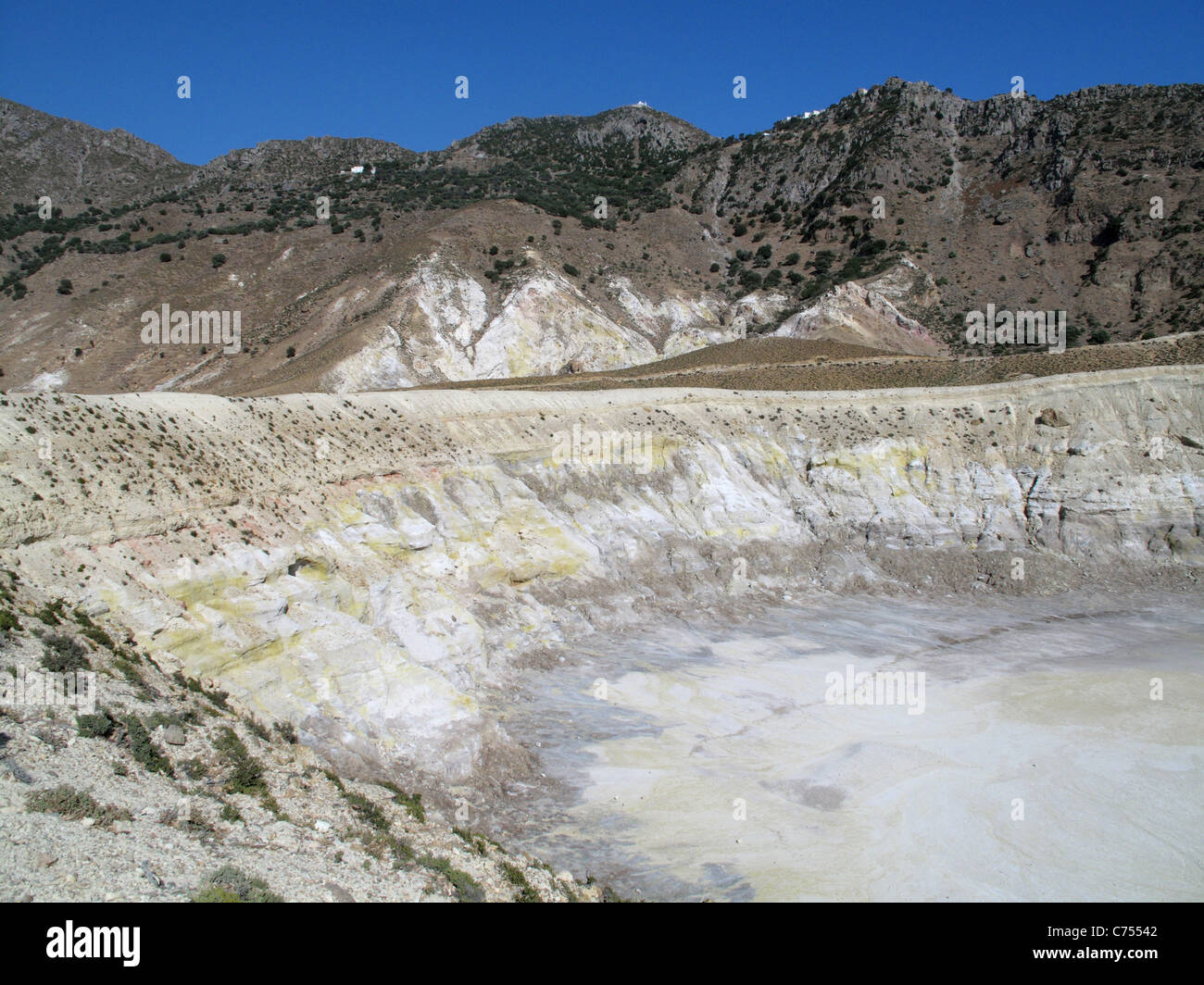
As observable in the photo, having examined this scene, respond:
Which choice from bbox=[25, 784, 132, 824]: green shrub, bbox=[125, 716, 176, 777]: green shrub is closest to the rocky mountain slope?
bbox=[125, 716, 176, 777]: green shrub

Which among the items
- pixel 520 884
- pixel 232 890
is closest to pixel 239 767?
pixel 232 890

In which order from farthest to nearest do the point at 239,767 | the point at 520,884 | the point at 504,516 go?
the point at 504,516 → the point at 239,767 → the point at 520,884

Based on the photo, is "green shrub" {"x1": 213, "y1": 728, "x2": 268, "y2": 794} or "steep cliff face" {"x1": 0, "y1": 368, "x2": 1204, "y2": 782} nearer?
"green shrub" {"x1": 213, "y1": 728, "x2": 268, "y2": 794}

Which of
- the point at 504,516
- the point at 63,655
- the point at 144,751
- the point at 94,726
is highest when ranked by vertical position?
the point at 504,516

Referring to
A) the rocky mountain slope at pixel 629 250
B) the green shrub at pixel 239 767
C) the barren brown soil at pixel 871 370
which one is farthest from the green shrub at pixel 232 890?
the rocky mountain slope at pixel 629 250

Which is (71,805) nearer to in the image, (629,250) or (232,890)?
(232,890)

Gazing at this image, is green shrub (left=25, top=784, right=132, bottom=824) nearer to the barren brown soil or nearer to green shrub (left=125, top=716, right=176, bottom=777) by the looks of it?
green shrub (left=125, top=716, right=176, bottom=777)

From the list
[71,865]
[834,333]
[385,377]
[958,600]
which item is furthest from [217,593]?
[834,333]
